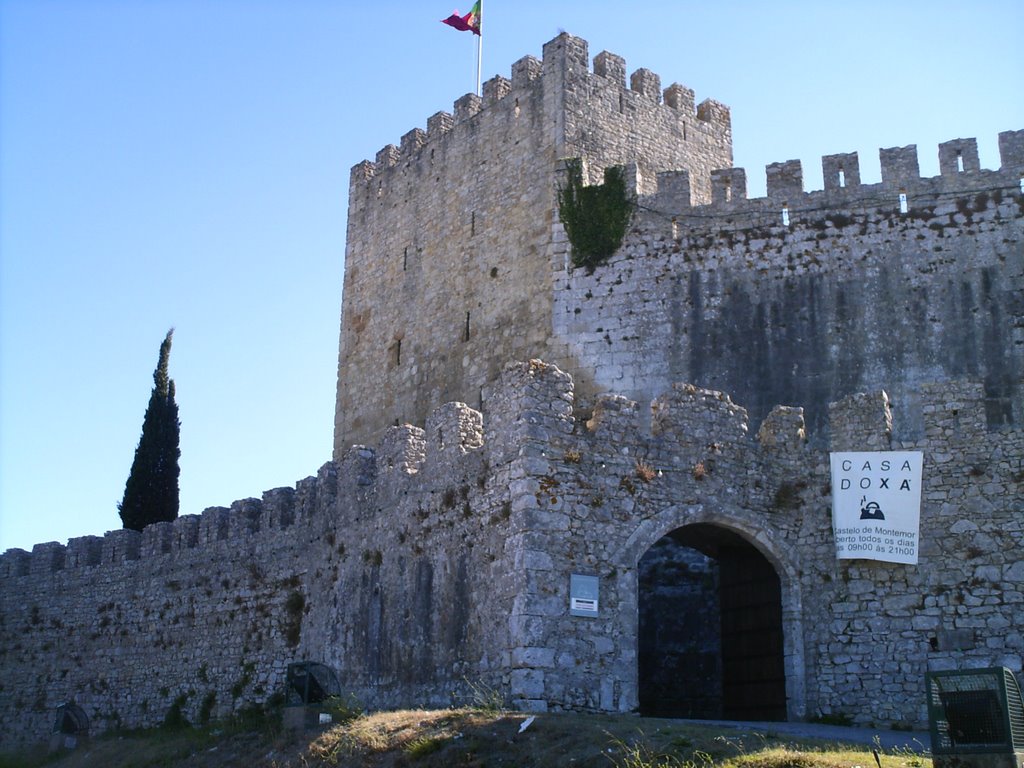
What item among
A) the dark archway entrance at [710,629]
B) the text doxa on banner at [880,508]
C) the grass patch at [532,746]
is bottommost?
the grass patch at [532,746]

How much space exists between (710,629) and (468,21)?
1846 centimetres

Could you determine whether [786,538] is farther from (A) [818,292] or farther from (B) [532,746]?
(A) [818,292]

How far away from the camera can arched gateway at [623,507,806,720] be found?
16.5 meters

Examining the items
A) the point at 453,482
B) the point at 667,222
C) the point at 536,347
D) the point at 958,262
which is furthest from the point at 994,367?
the point at 453,482

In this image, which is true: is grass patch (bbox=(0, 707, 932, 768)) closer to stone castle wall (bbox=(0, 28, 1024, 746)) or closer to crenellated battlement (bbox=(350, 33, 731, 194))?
stone castle wall (bbox=(0, 28, 1024, 746))

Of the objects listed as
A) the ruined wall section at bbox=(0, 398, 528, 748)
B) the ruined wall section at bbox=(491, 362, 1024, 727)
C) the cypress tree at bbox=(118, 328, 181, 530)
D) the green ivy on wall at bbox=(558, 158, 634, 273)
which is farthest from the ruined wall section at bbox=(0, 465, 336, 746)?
the green ivy on wall at bbox=(558, 158, 634, 273)

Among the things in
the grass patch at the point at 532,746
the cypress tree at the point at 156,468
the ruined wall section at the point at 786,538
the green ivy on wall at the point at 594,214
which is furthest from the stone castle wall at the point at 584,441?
the cypress tree at the point at 156,468

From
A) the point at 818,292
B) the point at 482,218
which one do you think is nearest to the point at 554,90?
the point at 482,218

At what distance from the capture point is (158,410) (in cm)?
3431

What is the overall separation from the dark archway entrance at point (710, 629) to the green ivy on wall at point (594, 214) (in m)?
7.58

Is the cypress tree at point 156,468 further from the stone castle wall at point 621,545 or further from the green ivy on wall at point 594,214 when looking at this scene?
the stone castle wall at point 621,545

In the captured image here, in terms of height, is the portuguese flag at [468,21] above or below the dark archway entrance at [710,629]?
above

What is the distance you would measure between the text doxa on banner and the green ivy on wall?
10.6 meters

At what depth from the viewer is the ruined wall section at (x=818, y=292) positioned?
23.5m
